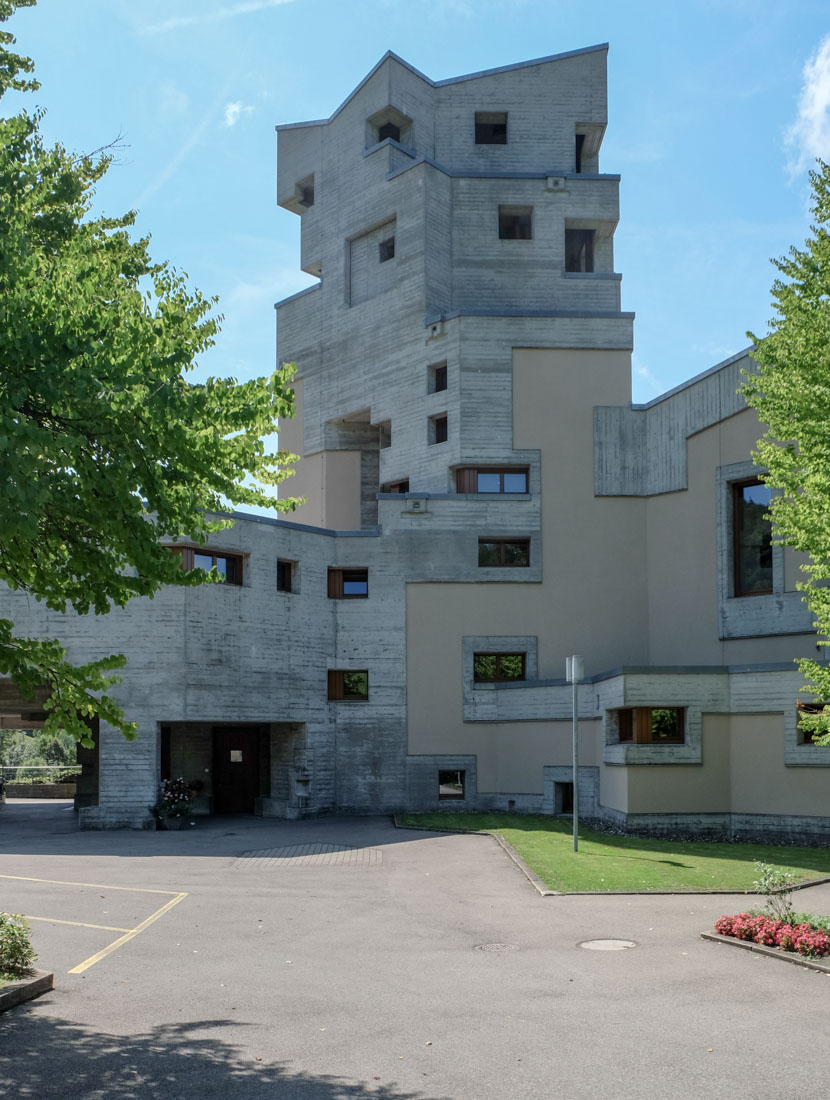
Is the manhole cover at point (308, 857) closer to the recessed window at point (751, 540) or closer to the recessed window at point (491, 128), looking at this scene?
the recessed window at point (751, 540)

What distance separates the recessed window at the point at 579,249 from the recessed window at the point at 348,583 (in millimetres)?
15820

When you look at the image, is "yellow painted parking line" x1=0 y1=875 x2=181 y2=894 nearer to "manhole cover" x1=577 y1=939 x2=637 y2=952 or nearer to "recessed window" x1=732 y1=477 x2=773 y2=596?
"manhole cover" x1=577 y1=939 x2=637 y2=952

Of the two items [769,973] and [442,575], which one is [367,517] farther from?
[769,973]


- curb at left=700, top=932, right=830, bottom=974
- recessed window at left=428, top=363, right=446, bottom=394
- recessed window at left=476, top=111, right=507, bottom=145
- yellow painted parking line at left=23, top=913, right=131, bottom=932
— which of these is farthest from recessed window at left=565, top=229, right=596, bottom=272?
yellow painted parking line at left=23, top=913, right=131, bottom=932

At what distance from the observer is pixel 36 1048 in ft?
27.4

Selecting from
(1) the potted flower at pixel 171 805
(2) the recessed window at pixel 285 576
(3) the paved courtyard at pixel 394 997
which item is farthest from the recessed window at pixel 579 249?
(3) the paved courtyard at pixel 394 997

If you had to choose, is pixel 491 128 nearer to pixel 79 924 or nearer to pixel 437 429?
Result: pixel 437 429

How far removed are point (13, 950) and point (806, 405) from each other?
13.1 meters

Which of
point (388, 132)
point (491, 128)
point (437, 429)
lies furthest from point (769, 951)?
point (491, 128)

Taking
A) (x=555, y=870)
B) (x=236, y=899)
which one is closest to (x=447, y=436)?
(x=555, y=870)

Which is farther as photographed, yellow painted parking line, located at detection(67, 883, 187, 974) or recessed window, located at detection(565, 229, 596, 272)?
recessed window, located at detection(565, 229, 596, 272)

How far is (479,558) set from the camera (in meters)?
33.3

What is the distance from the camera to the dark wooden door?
114 feet

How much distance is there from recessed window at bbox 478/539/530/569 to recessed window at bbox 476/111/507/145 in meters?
17.5
